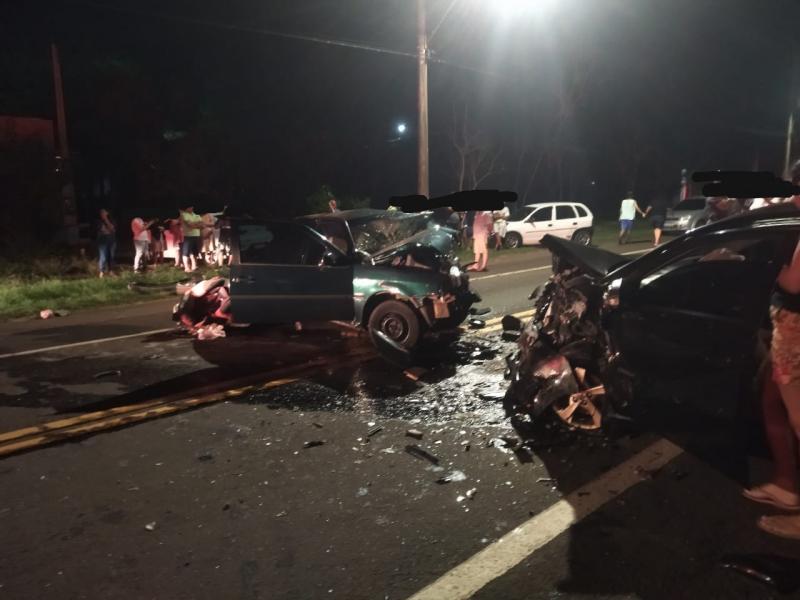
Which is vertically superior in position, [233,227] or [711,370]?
[233,227]

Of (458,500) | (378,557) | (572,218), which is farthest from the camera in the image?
(572,218)

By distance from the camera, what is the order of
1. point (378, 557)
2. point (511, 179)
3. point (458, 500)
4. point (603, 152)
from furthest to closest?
1. point (603, 152)
2. point (511, 179)
3. point (458, 500)
4. point (378, 557)

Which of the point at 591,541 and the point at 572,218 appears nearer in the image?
the point at 591,541

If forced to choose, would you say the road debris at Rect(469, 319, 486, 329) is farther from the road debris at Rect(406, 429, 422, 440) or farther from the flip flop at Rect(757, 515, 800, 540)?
the flip flop at Rect(757, 515, 800, 540)

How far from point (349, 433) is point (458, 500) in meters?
1.35

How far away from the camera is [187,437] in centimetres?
495

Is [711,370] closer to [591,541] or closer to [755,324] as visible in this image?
[755,324]

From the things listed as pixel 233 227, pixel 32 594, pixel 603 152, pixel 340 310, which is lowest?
pixel 32 594

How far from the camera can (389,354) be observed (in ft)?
23.0

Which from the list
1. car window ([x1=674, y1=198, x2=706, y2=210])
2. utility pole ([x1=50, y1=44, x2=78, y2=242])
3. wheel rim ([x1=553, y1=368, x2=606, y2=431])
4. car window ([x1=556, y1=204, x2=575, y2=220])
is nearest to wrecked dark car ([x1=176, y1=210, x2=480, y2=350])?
wheel rim ([x1=553, y1=368, x2=606, y2=431])

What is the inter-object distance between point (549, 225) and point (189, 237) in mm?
11325

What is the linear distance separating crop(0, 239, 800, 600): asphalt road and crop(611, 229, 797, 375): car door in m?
0.66

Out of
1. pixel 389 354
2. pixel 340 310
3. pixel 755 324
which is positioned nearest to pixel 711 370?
pixel 755 324

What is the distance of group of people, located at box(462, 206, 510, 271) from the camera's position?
48.6ft
